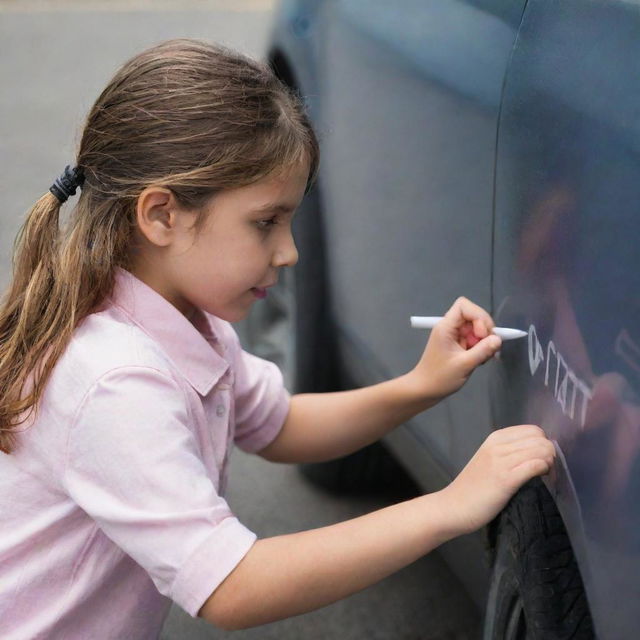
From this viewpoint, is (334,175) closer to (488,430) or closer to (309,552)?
(488,430)

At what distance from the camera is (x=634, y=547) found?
4.27 feet

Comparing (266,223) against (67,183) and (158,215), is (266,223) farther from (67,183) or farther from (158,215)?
(67,183)

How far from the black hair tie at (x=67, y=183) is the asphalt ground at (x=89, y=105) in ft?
0.29

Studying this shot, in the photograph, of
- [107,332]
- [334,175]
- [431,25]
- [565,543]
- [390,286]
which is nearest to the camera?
[565,543]

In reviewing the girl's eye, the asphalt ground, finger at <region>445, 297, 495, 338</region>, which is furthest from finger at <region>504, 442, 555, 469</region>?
the asphalt ground

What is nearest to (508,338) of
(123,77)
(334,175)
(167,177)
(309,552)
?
(309,552)

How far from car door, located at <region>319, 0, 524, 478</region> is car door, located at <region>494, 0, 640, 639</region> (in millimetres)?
104

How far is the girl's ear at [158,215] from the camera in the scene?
5.80ft

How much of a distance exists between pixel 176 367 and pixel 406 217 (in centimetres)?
52

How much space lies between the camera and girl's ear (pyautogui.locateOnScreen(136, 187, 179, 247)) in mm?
1769

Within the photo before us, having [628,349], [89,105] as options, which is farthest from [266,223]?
[89,105]

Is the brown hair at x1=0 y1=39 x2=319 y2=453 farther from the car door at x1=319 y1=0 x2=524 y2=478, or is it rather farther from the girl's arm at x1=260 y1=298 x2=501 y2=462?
the girl's arm at x1=260 y1=298 x2=501 y2=462

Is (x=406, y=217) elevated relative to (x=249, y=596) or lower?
elevated

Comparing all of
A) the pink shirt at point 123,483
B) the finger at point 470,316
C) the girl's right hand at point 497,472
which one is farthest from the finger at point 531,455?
the pink shirt at point 123,483
